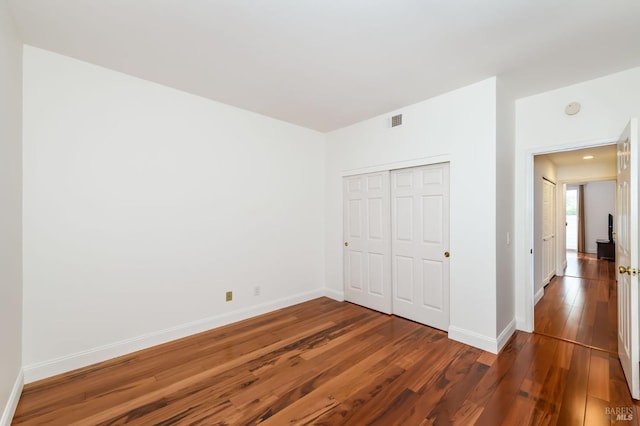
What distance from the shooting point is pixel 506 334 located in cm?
292

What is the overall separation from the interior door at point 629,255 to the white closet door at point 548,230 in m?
2.78

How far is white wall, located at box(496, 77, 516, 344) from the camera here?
9.09 feet

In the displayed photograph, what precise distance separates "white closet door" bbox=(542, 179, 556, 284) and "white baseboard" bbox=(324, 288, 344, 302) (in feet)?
12.1

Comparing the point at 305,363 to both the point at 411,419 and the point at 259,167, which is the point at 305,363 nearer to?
the point at 411,419

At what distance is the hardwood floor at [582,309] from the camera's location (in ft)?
9.87

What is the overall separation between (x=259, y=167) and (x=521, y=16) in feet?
9.94

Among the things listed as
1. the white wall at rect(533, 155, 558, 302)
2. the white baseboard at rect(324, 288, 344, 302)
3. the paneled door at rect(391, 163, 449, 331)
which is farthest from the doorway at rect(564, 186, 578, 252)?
the white baseboard at rect(324, 288, 344, 302)

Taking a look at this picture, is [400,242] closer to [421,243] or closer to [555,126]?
[421,243]

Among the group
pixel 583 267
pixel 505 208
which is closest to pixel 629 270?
pixel 505 208

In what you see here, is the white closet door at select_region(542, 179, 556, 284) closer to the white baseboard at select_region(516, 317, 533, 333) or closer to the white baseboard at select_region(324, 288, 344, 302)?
the white baseboard at select_region(516, 317, 533, 333)

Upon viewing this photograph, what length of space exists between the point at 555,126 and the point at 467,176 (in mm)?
1171

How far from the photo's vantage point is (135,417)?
187 cm

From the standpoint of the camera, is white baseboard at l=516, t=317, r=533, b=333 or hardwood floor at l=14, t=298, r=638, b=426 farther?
white baseboard at l=516, t=317, r=533, b=333

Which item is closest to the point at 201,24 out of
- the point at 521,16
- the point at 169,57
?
the point at 169,57
